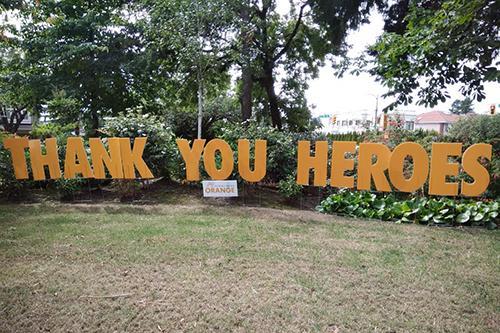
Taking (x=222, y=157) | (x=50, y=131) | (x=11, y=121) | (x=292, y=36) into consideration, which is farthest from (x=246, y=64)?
(x=11, y=121)

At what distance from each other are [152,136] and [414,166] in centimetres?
497

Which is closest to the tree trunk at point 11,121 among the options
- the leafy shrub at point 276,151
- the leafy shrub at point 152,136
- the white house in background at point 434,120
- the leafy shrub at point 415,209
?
the leafy shrub at point 152,136

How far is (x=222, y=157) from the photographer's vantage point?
20.1 feet

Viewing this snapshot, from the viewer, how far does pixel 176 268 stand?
3227mm

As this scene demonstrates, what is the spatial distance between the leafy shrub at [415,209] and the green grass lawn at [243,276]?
408 mm

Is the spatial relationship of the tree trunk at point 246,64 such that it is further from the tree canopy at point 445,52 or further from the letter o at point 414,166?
the letter o at point 414,166

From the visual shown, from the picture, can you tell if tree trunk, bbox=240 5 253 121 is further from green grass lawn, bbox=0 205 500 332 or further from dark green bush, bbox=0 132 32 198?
dark green bush, bbox=0 132 32 198

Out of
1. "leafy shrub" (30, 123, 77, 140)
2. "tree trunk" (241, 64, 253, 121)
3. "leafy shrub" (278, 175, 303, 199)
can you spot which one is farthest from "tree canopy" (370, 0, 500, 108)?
"leafy shrub" (30, 123, 77, 140)

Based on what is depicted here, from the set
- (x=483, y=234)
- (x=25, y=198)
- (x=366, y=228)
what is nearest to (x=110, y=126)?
(x=25, y=198)

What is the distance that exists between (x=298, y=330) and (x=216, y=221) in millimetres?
2704

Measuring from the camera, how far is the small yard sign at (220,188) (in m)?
6.07

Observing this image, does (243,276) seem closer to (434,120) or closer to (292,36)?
(292,36)

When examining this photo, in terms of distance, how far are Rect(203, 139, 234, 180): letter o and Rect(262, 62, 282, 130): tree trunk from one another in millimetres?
5565

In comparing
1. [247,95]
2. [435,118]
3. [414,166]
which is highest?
[247,95]
